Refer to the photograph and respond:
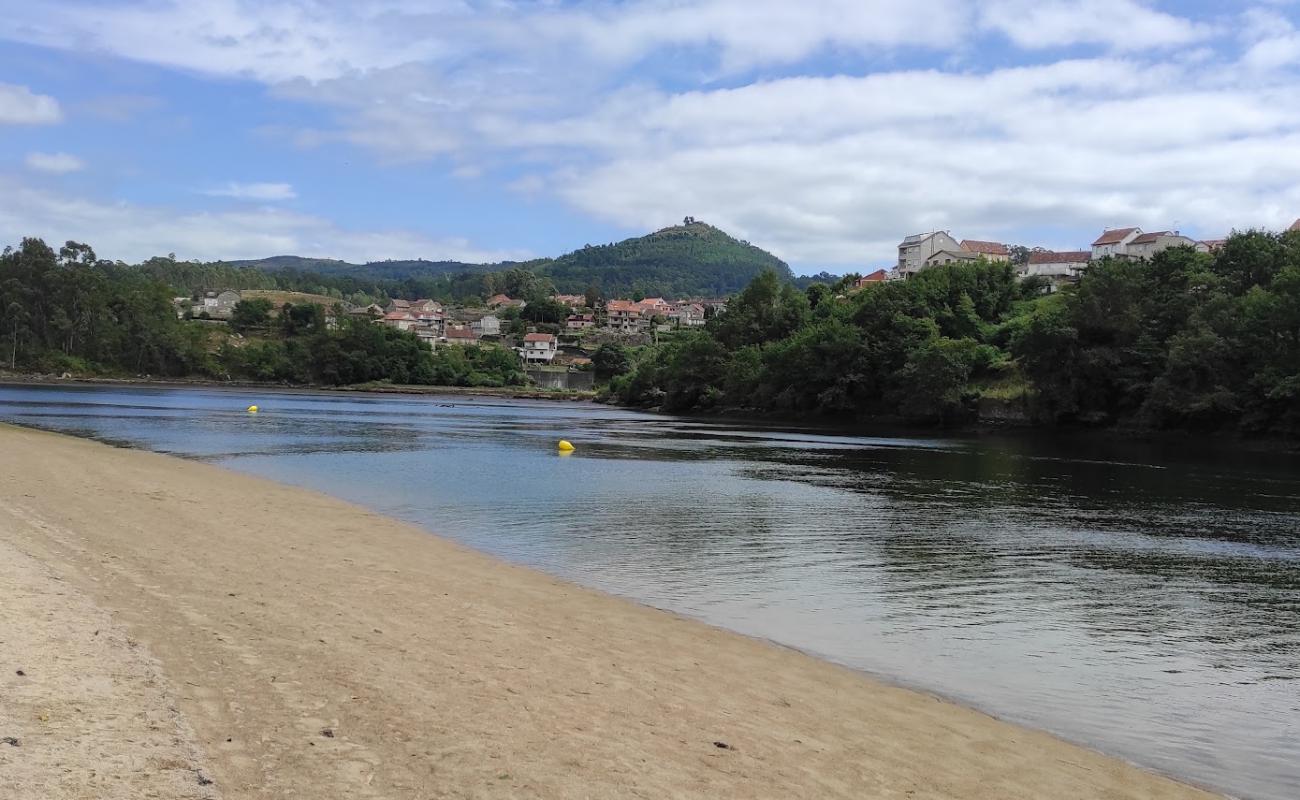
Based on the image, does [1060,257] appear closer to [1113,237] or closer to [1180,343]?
[1113,237]

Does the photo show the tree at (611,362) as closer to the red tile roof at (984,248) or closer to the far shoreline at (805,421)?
the far shoreline at (805,421)

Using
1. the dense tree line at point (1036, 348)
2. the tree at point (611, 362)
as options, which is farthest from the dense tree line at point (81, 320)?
the dense tree line at point (1036, 348)

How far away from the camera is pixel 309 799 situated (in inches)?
233

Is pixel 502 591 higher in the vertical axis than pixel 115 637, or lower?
lower

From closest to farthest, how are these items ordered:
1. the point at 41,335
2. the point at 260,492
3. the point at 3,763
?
the point at 3,763
the point at 260,492
the point at 41,335

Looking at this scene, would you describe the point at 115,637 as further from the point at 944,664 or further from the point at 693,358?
the point at 693,358

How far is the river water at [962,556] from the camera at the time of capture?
1173 cm

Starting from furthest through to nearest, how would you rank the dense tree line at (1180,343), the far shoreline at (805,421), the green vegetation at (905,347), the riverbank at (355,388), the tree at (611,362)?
the tree at (611,362) < the riverbank at (355,388) < the far shoreline at (805,421) < the green vegetation at (905,347) < the dense tree line at (1180,343)

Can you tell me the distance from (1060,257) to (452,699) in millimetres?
163052

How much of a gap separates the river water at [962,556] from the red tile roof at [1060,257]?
10465 cm

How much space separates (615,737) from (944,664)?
6.82 meters

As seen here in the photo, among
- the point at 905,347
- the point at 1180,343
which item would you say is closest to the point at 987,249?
the point at 905,347

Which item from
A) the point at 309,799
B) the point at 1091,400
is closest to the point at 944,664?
the point at 309,799

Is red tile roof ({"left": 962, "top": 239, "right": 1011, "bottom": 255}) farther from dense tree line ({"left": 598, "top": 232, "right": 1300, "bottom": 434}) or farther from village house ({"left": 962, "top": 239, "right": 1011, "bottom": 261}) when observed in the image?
dense tree line ({"left": 598, "top": 232, "right": 1300, "bottom": 434})
